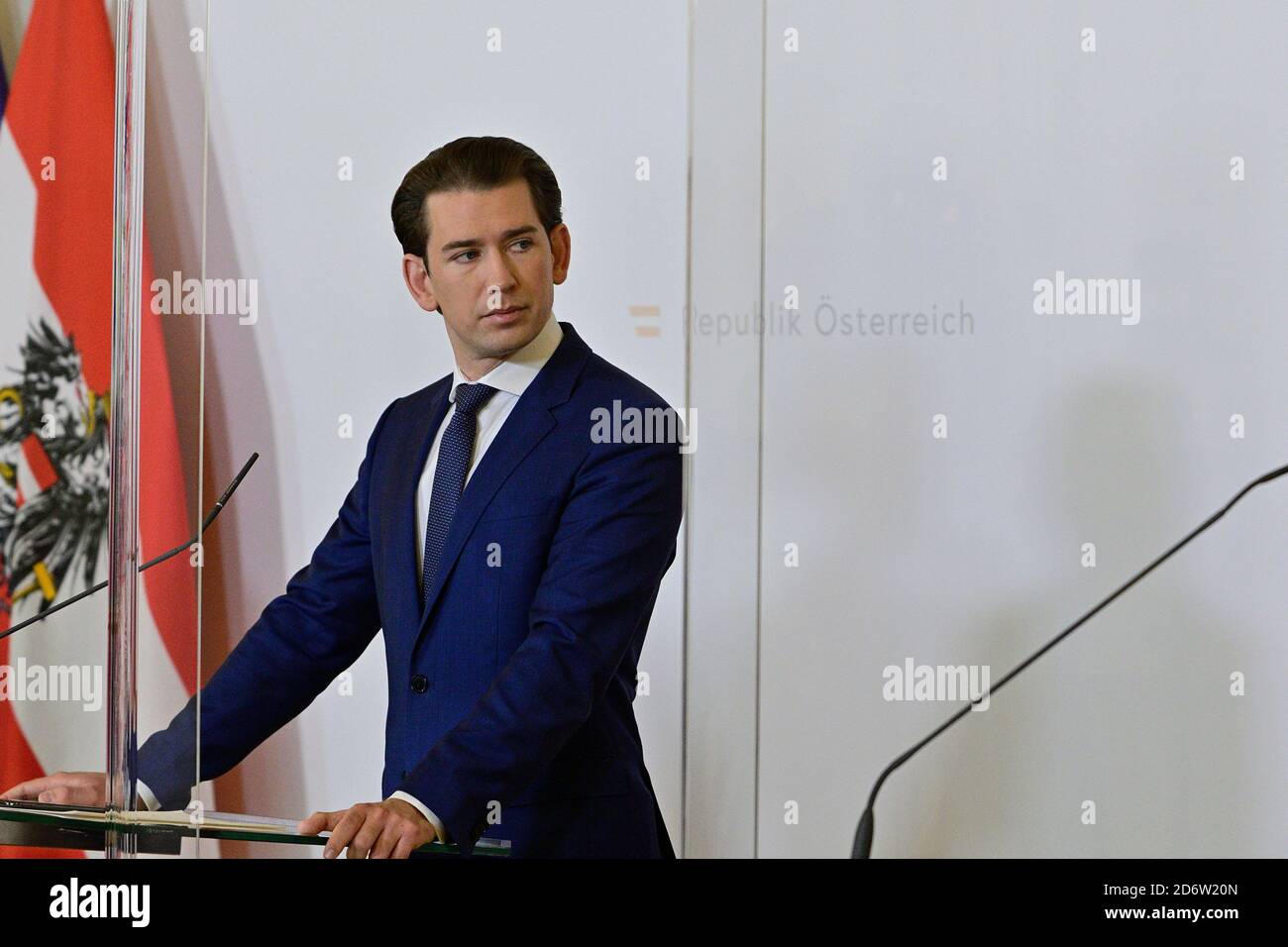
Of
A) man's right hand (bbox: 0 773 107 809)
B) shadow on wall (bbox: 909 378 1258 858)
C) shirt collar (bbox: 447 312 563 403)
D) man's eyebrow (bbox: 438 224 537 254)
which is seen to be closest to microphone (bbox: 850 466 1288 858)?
shadow on wall (bbox: 909 378 1258 858)

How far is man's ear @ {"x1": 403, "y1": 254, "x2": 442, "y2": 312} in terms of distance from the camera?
1250 millimetres

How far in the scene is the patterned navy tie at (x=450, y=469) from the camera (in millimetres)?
1210

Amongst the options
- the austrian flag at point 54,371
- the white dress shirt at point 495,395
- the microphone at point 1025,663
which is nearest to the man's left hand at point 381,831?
the white dress shirt at point 495,395

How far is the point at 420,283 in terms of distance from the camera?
125cm

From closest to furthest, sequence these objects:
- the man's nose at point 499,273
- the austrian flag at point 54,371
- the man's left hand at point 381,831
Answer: the man's left hand at point 381,831, the man's nose at point 499,273, the austrian flag at point 54,371

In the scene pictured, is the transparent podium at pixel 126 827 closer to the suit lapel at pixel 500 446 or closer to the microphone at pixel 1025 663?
the suit lapel at pixel 500 446

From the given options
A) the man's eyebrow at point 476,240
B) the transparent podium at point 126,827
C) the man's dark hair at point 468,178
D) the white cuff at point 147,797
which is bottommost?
the transparent podium at point 126,827

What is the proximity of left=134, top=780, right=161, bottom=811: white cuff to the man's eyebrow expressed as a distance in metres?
0.61

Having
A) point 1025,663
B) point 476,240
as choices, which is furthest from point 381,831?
point 1025,663

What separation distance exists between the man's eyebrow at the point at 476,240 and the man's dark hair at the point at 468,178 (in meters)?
0.02

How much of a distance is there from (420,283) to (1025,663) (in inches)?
28.3

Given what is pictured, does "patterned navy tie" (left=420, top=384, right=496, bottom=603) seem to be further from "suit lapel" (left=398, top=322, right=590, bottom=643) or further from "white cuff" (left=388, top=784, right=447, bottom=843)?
"white cuff" (left=388, top=784, right=447, bottom=843)
